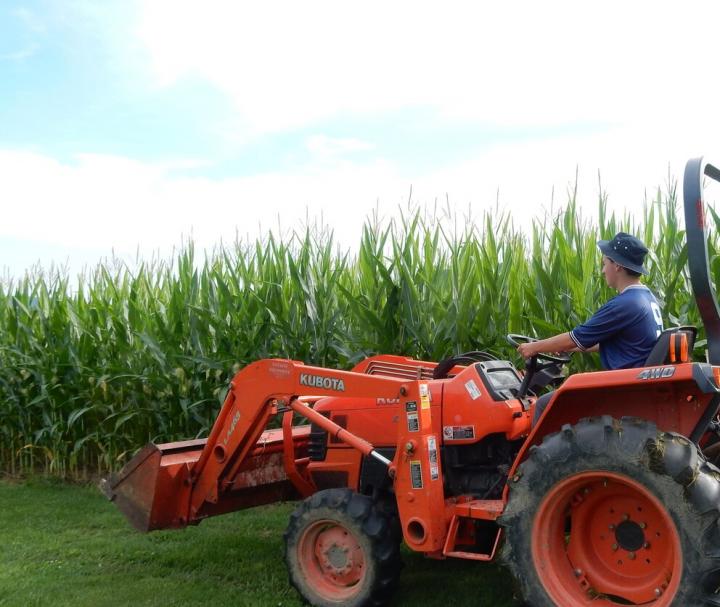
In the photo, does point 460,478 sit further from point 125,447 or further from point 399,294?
point 125,447

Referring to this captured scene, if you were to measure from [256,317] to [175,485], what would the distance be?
10.0 feet

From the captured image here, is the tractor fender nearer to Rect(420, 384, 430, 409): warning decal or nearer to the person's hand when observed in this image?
the person's hand

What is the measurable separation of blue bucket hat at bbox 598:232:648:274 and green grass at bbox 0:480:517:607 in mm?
1929

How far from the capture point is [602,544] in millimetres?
3602

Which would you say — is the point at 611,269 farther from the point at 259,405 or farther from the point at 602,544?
the point at 259,405

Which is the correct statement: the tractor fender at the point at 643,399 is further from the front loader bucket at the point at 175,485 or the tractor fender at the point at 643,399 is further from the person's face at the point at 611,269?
the front loader bucket at the point at 175,485

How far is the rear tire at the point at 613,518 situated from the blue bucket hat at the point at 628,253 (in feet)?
3.30

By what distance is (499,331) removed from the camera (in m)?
6.66

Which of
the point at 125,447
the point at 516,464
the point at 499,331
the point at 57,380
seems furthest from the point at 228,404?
the point at 57,380

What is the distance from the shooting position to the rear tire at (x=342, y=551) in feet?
13.6

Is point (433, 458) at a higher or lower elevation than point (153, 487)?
higher

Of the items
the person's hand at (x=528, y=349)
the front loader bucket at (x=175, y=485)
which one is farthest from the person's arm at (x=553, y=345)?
the front loader bucket at (x=175, y=485)

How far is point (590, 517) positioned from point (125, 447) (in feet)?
19.2

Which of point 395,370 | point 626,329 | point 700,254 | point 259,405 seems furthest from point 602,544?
point 259,405
